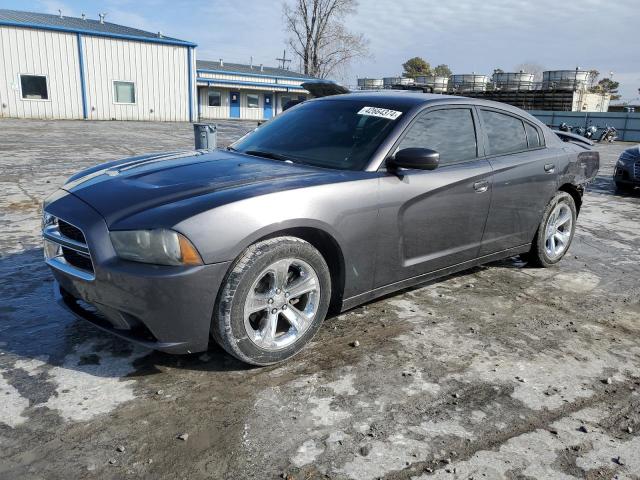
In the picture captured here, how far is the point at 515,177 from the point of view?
410cm

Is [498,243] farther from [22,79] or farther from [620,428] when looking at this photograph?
[22,79]

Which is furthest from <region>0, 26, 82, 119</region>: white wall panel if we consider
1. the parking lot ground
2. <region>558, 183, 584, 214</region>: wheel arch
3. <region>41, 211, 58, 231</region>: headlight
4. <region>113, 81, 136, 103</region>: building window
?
<region>558, 183, 584, 214</region>: wheel arch

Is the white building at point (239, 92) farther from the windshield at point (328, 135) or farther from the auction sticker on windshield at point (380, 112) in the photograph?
the auction sticker on windshield at point (380, 112)

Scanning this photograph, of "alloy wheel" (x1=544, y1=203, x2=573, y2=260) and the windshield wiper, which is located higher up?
the windshield wiper

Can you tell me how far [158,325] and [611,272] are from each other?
4382 mm

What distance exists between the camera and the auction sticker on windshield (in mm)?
3467

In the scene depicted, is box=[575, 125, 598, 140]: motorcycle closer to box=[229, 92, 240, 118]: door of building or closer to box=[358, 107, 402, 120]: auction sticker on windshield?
box=[229, 92, 240, 118]: door of building

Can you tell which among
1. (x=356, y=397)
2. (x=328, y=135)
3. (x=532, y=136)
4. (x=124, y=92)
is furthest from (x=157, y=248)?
(x=124, y=92)

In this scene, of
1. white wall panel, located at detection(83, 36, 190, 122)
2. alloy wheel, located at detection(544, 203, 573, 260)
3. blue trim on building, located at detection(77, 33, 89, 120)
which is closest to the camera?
alloy wheel, located at detection(544, 203, 573, 260)

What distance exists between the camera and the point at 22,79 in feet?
78.5

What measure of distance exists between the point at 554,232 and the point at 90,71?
26.6 metres

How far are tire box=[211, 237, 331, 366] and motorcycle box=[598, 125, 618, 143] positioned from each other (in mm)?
28103

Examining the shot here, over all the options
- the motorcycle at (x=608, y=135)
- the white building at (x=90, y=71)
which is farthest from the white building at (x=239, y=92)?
the motorcycle at (x=608, y=135)

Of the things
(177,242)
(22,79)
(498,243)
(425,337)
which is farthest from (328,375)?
(22,79)
